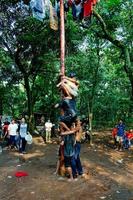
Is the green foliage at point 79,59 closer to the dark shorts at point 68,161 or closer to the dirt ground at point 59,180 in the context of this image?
the dirt ground at point 59,180

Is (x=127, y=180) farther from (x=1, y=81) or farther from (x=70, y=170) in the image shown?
(x=1, y=81)

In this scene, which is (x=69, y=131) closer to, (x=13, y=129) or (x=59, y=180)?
(x=59, y=180)

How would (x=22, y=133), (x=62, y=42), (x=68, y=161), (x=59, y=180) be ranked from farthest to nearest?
1. (x=22, y=133)
2. (x=62, y=42)
3. (x=68, y=161)
4. (x=59, y=180)

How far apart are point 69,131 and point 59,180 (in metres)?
1.41

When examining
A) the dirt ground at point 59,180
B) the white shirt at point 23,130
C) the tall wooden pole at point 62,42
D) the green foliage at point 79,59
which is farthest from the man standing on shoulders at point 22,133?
the green foliage at point 79,59

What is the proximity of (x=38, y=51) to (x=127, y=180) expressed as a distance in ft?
47.2

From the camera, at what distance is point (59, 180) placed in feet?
37.7

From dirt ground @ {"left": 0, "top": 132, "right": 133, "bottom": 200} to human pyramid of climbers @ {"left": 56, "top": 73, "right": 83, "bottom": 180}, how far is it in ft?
1.25

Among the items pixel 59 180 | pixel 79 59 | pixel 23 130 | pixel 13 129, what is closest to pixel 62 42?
pixel 59 180

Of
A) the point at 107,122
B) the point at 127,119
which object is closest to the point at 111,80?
the point at 127,119

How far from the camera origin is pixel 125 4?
20234 mm

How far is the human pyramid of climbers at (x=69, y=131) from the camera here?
11.6 metres

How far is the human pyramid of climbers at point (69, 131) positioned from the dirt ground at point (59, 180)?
38 centimetres

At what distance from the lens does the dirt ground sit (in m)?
10.1
